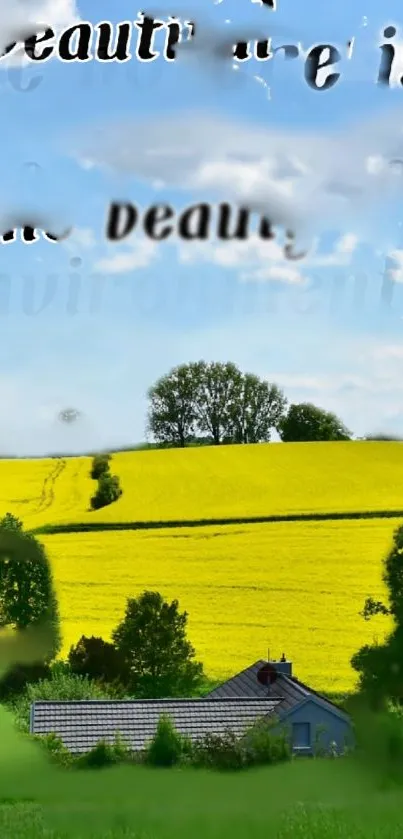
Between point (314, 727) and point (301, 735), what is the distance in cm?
16

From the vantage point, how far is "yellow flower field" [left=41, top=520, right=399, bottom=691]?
65.6 feet

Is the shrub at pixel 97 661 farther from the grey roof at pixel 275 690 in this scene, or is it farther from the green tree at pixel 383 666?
the green tree at pixel 383 666

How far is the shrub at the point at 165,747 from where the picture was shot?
12.0 m

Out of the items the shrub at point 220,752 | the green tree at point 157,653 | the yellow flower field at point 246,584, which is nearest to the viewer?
the shrub at point 220,752

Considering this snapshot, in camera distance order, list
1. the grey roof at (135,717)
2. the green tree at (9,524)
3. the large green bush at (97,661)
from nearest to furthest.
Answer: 1. the grey roof at (135,717)
2. the large green bush at (97,661)
3. the green tree at (9,524)

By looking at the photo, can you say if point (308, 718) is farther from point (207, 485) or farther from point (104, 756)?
point (207, 485)

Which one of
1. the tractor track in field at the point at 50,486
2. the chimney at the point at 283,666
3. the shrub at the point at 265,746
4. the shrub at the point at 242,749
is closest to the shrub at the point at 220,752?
the shrub at the point at 242,749

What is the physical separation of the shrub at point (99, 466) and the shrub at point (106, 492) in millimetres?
110

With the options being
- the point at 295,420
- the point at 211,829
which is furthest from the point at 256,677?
the point at 211,829

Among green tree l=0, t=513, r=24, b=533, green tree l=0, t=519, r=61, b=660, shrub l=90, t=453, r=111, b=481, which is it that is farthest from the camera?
shrub l=90, t=453, r=111, b=481

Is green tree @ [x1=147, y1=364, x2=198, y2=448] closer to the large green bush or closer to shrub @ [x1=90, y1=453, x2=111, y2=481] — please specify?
the large green bush

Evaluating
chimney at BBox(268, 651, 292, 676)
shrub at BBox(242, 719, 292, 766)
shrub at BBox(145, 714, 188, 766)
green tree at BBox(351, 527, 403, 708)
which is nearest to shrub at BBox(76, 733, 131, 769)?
shrub at BBox(145, 714, 188, 766)

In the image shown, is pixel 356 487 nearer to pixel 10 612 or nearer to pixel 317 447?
pixel 317 447

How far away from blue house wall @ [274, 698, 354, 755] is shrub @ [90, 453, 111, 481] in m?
16.2
